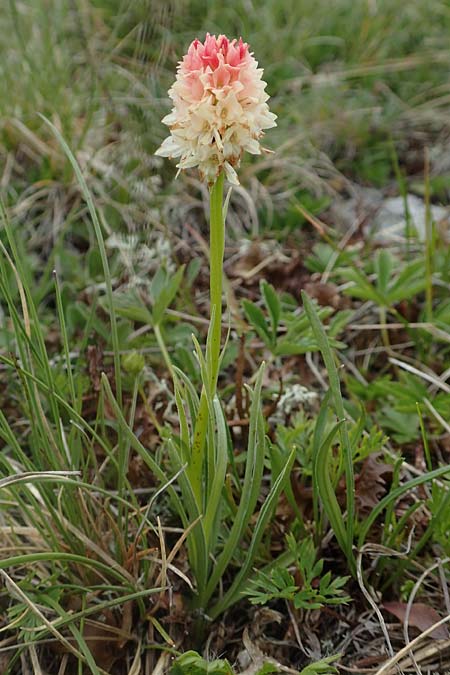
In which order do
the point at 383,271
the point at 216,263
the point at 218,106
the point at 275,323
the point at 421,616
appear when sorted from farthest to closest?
the point at 383,271, the point at 275,323, the point at 421,616, the point at 216,263, the point at 218,106

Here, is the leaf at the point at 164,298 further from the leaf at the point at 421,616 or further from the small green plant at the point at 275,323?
the leaf at the point at 421,616

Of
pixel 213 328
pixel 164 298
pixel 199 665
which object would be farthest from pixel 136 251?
pixel 199 665

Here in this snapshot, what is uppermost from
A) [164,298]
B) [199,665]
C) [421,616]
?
[164,298]

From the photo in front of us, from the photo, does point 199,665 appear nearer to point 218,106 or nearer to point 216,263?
point 216,263

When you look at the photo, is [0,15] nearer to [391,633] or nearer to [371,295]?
[371,295]

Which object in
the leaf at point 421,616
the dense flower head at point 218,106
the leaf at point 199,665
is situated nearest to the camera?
the dense flower head at point 218,106

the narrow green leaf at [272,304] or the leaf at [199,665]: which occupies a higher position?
the narrow green leaf at [272,304]

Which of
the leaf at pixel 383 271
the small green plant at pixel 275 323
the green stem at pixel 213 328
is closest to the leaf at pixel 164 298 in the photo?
the small green plant at pixel 275 323

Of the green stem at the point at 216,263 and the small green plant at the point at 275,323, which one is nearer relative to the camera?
the green stem at the point at 216,263
